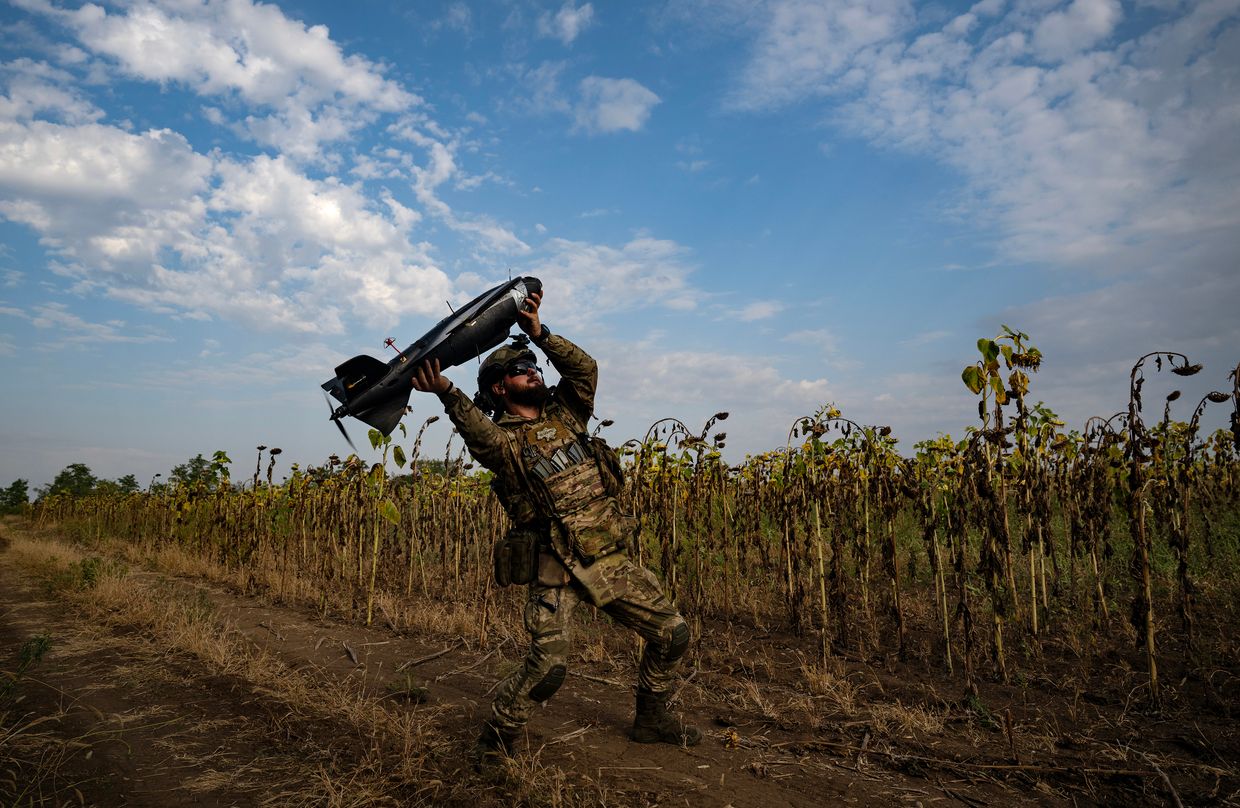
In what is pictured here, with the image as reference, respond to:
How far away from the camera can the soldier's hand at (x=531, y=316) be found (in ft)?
12.8

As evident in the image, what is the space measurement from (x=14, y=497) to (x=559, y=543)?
7335 centimetres

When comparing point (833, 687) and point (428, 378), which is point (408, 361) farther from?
point (833, 687)

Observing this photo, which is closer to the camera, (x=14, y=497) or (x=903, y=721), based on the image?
(x=903, y=721)

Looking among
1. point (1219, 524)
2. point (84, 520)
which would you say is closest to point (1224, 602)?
point (1219, 524)

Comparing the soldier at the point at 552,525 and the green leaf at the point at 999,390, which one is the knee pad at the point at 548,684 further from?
the green leaf at the point at 999,390

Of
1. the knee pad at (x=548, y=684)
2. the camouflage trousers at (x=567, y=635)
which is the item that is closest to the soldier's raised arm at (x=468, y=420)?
the camouflage trousers at (x=567, y=635)

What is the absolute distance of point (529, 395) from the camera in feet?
13.6

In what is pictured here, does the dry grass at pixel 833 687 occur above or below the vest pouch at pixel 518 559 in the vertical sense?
below

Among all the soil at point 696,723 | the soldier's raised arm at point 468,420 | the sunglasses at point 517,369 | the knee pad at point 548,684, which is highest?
the sunglasses at point 517,369

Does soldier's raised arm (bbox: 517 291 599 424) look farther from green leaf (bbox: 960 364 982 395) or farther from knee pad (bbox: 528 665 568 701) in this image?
green leaf (bbox: 960 364 982 395)

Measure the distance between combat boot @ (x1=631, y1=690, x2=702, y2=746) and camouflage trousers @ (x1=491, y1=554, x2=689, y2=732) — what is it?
8cm

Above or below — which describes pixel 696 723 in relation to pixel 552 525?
below

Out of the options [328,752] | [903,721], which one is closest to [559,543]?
[328,752]

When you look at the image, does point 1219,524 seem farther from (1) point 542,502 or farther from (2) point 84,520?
(2) point 84,520
